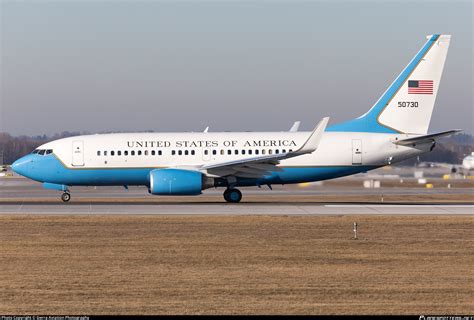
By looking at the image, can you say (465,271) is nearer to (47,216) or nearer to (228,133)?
(47,216)

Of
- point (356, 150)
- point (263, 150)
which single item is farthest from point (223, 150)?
point (356, 150)

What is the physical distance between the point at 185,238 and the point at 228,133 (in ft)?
53.8

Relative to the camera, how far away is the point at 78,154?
4044 centimetres

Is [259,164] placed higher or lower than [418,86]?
lower

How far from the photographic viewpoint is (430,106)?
41.3 metres

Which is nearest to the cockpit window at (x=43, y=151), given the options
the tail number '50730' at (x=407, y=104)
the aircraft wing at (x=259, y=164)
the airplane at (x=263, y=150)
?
the airplane at (x=263, y=150)

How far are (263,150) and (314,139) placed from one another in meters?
3.95

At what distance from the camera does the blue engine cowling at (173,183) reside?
37.5 metres

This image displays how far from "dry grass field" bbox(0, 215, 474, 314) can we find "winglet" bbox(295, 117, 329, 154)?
21.9 ft

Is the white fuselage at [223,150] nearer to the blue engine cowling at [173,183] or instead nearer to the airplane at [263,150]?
the airplane at [263,150]

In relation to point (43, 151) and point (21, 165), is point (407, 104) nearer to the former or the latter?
point (43, 151)

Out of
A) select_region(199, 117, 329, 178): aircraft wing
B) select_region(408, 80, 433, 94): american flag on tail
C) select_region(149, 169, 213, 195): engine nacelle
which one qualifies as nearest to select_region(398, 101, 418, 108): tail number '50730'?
select_region(408, 80, 433, 94): american flag on tail

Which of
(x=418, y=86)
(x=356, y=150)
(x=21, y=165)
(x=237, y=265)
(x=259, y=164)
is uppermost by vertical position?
(x=418, y=86)

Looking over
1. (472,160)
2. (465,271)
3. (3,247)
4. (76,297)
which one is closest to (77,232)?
(3,247)
